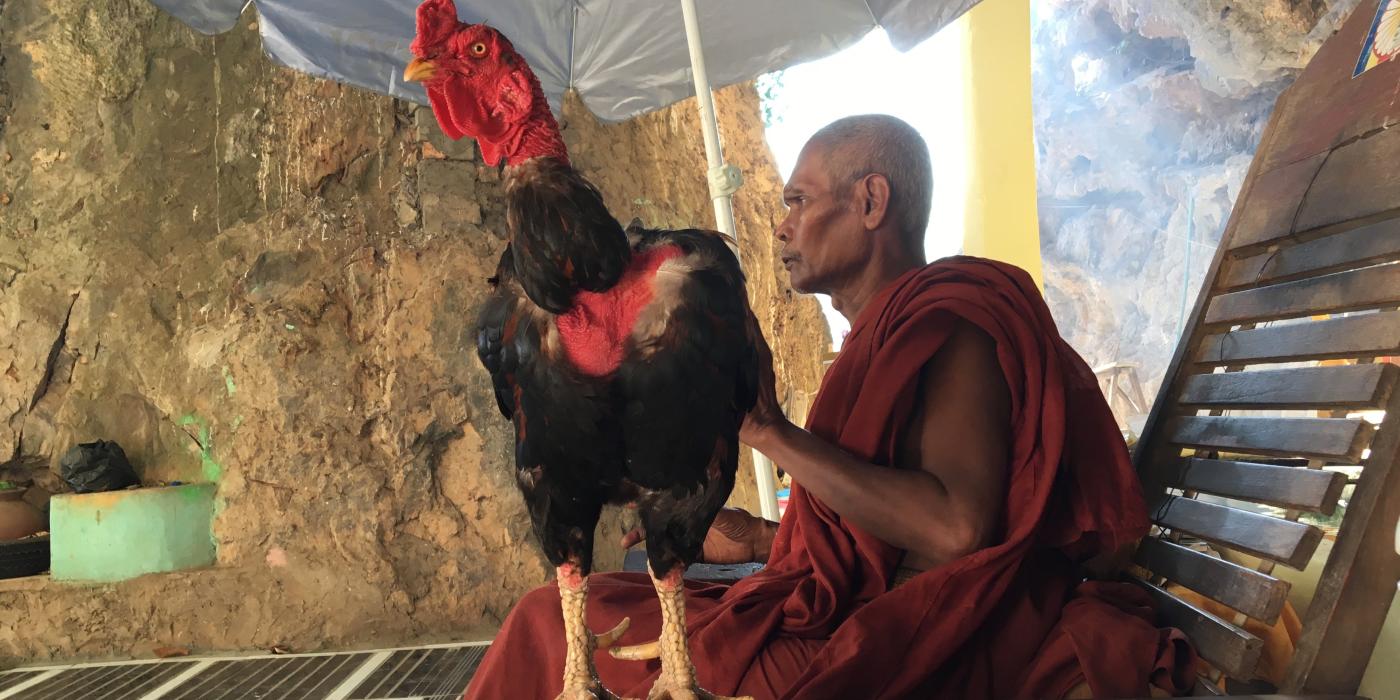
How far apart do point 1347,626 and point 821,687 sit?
574mm

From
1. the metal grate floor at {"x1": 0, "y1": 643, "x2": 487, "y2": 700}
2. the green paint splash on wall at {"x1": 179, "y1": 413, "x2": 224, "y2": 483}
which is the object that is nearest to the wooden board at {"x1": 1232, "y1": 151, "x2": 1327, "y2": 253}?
the metal grate floor at {"x1": 0, "y1": 643, "x2": 487, "y2": 700}

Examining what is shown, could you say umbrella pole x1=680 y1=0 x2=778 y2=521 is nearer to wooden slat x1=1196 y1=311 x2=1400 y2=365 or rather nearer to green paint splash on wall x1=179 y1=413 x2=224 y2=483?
wooden slat x1=1196 y1=311 x2=1400 y2=365

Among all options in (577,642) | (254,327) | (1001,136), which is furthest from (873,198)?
(1001,136)

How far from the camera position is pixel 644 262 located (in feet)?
2.42

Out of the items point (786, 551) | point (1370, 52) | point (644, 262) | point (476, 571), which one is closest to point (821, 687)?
point (786, 551)

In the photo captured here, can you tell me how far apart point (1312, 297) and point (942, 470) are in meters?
0.57

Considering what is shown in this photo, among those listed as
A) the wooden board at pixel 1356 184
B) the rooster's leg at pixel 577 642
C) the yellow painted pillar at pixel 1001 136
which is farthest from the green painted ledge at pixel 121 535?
the yellow painted pillar at pixel 1001 136

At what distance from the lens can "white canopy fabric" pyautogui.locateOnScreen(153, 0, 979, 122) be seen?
1.56m

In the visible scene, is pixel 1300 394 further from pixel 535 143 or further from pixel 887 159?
pixel 535 143

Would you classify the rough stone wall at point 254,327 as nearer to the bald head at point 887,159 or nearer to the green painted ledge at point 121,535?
the green painted ledge at point 121,535

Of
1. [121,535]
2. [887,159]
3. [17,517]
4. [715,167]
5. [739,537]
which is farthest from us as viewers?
[17,517]

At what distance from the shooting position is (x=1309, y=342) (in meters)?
1.09

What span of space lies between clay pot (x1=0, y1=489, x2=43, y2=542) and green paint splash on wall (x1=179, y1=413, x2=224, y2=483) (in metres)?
0.81

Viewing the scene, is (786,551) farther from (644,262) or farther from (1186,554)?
(644,262)
